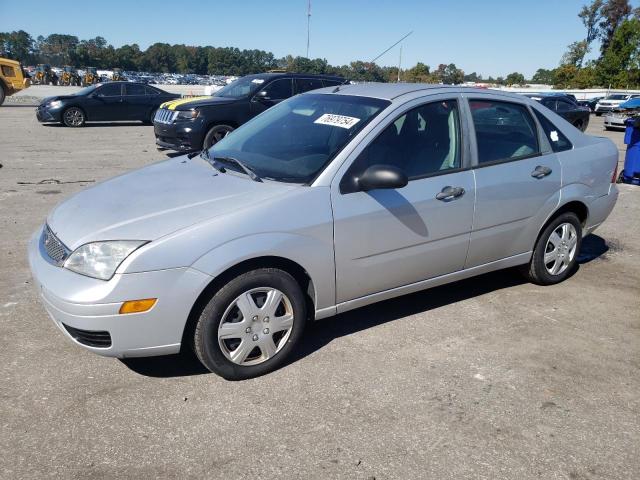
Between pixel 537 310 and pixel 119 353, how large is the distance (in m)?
3.13

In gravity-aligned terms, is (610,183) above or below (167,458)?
above

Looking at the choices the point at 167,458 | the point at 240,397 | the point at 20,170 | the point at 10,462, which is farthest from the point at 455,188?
the point at 20,170

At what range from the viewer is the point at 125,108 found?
55.5 ft

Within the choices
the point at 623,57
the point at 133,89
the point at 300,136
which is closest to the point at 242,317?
the point at 300,136

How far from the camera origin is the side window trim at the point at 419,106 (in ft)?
11.4

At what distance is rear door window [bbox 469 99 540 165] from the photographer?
4.11m

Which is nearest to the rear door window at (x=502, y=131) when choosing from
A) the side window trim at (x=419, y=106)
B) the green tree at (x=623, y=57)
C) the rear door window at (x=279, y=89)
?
the side window trim at (x=419, y=106)

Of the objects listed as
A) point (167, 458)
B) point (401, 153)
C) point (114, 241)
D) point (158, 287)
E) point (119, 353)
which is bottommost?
point (167, 458)

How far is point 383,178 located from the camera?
131 inches

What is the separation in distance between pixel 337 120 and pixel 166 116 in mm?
7518

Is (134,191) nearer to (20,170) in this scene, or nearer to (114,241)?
(114,241)

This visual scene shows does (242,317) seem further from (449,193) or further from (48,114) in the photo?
(48,114)

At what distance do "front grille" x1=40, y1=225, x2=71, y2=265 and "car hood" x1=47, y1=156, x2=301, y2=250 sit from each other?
0.04 m

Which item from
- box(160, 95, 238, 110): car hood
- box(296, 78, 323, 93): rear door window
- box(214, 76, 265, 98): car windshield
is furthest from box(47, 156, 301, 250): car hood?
box(296, 78, 323, 93): rear door window
